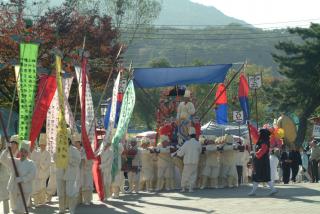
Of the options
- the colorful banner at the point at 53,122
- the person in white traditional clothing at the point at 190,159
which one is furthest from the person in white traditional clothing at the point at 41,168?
the person in white traditional clothing at the point at 190,159

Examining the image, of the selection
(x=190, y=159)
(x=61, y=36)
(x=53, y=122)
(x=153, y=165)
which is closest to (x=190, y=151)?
(x=190, y=159)

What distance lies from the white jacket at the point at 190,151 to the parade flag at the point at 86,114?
415cm

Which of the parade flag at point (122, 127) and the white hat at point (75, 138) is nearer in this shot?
the white hat at point (75, 138)

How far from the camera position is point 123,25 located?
49219mm

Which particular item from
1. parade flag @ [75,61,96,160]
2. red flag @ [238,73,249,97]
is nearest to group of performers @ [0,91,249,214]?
parade flag @ [75,61,96,160]

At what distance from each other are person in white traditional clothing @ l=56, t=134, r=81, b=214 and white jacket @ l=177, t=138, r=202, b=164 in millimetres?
5465

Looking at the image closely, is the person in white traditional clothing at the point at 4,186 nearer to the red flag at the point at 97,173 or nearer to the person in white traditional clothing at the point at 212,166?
→ the red flag at the point at 97,173

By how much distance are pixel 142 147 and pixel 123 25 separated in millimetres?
27449

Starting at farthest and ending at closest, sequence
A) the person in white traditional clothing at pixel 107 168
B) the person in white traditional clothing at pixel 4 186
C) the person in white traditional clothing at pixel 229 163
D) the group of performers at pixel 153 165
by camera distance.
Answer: the person in white traditional clothing at pixel 229 163
the person in white traditional clothing at pixel 107 168
the group of performers at pixel 153 165
the person in white traditional clothing at pixel 4 186

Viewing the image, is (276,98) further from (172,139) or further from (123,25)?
(172,139)

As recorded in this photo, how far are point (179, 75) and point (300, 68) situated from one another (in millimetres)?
18081

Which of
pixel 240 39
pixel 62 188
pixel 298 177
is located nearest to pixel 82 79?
pixel 62 188

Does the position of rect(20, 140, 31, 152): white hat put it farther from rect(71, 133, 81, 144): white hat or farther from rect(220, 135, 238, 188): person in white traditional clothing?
rect(220, 135, 238, 188): person in white traditional clothing

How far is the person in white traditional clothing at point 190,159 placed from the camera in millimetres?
21094
